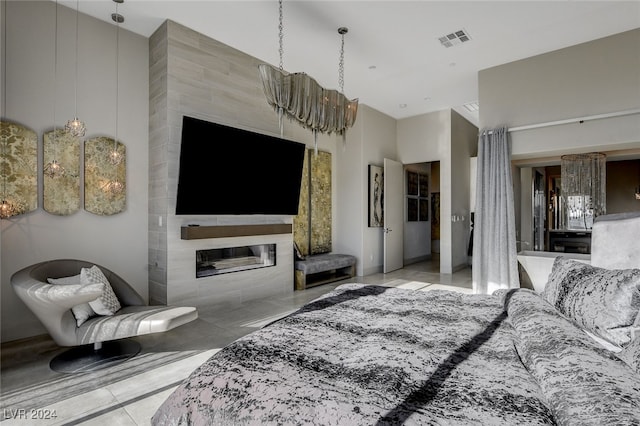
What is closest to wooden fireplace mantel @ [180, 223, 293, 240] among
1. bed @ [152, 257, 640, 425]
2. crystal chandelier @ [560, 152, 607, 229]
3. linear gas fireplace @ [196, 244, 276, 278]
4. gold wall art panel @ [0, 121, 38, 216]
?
linear gas fireplace @ [196, 244, 276, 278]

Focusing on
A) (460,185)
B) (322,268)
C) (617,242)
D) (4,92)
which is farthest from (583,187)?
(4,92)

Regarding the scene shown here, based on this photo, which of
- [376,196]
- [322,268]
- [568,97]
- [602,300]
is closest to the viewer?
[602,300]

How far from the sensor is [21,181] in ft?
10.2

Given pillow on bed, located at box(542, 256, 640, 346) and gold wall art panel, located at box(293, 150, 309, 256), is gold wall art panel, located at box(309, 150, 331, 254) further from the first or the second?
pillow on bed, located at box(542, 256, 640, 346)

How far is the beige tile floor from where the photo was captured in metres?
1.97

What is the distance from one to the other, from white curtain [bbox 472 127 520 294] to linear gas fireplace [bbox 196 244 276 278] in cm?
302

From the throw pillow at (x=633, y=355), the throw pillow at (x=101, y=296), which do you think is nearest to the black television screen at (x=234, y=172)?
the throw pillow at (x=101, y=296)

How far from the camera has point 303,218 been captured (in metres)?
5.86

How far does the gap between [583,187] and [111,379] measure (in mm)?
5773

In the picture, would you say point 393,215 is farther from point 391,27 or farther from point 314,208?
point 391,27

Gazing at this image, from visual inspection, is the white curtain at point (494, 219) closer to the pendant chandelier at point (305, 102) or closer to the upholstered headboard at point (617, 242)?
the upholstered headboard at point (617, 242)

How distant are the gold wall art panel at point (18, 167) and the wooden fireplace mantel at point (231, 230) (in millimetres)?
1426

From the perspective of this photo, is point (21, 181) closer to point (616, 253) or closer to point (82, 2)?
point (82, 2)

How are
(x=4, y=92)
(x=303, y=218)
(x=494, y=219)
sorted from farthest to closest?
(x=303, y=218), (x=494, y=219), (x=4, y=92)
